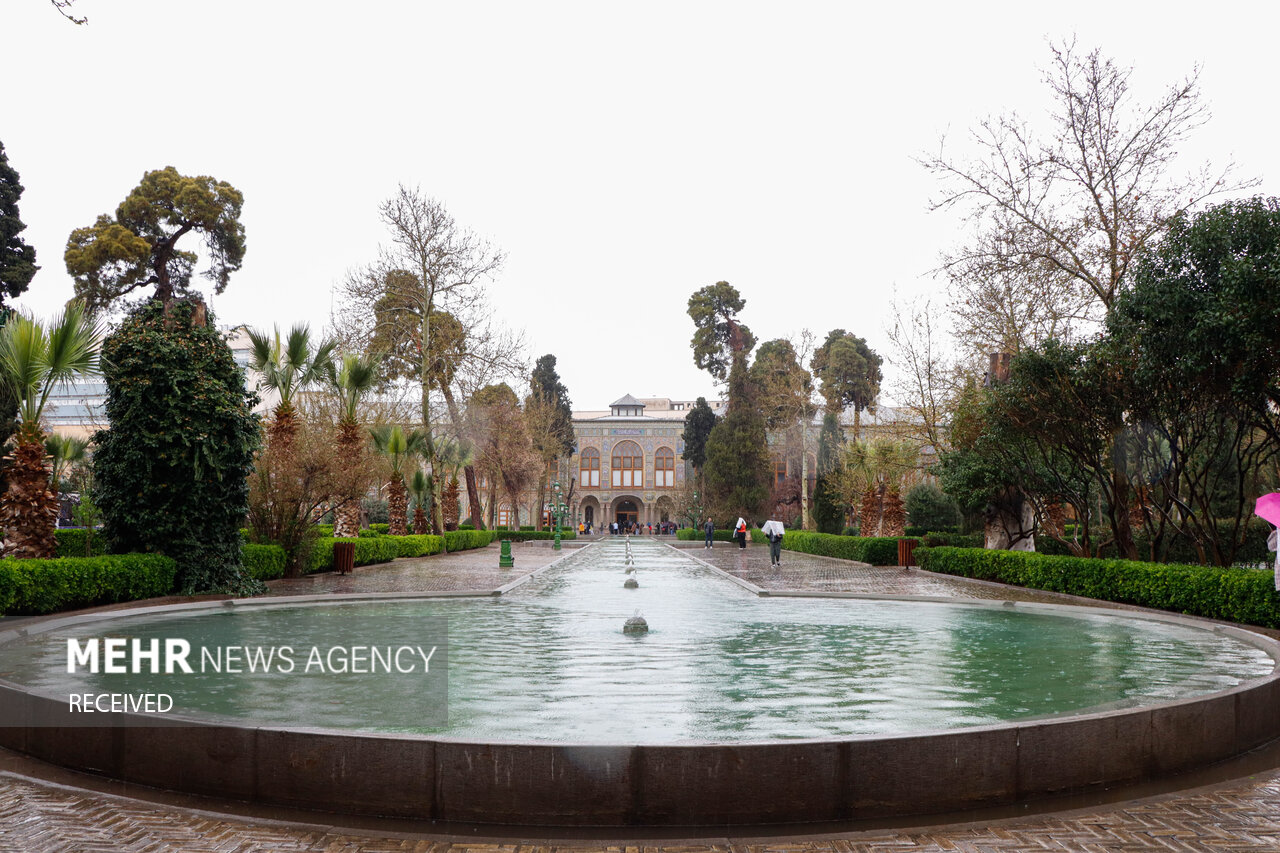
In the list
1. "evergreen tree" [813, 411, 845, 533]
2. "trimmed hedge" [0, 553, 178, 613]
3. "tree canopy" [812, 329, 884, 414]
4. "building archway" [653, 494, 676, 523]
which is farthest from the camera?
"building archway" [653, 494, 676, 523]

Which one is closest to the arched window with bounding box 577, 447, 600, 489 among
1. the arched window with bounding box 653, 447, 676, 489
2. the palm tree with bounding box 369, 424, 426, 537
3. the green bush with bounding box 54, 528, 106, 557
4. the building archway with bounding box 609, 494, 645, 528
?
the building archway with bounding box 609, 494, 645, 528

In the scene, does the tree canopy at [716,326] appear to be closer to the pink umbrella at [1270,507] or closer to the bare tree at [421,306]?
the bare tree at [421,306]

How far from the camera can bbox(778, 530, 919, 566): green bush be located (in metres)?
23.9

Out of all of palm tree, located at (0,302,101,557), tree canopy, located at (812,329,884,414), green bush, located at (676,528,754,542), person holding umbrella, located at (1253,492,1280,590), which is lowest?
green bush, located at (676,528,754,542)

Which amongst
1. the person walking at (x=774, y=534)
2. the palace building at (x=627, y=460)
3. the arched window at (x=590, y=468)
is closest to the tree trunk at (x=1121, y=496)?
the person walking at (x=774, y=534)

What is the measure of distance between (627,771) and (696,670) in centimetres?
338

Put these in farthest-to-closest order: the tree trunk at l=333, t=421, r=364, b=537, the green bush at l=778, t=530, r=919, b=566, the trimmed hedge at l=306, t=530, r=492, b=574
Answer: the green bush at l=778, t=530, r=919, b=566 < the trimmed hedge at l=306, t=530, r=492, b=574 < the tree trunk at l=333, t=421, r=364, b=537

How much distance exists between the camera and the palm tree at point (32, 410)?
37.4ft

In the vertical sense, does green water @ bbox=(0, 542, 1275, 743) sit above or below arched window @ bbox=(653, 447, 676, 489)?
below

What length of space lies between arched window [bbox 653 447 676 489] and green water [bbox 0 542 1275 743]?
61128mm

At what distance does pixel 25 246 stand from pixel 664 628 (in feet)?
74.9

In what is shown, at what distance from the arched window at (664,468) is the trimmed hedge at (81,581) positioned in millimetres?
61373

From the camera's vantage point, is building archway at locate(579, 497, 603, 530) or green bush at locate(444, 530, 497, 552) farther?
building archway at locate(579, 497, 603, 530)

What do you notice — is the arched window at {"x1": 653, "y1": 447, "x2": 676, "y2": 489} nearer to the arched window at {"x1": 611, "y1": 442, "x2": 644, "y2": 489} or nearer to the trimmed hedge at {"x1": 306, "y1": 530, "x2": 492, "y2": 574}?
the arched window at {"x1": 611, "y1": 442, "x2": 644, "y2": 489}
